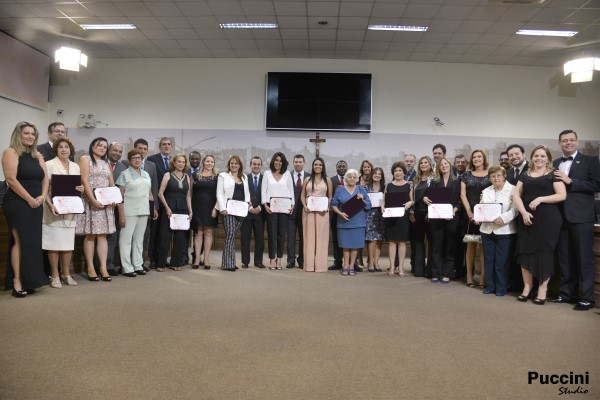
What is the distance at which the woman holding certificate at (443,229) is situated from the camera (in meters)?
5.30

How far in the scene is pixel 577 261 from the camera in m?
4.21

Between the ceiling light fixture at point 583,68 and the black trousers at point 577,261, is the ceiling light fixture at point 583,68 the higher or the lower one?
the higher one

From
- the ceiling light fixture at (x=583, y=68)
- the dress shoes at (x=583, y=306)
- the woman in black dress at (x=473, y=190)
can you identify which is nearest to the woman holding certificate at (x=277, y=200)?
the woman in black dress at (x=473, y=190)

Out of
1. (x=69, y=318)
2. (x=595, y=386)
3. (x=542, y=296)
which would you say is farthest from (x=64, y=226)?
(x=542, y=296)

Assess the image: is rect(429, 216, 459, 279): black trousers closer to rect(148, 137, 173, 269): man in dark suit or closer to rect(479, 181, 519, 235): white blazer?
rect(479, 181, 519, 235): white blazer

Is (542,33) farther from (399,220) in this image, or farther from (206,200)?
(206,200)

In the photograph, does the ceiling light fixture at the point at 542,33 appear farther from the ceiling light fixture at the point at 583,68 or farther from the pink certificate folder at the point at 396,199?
the pink certificate folder at the point at 396,199

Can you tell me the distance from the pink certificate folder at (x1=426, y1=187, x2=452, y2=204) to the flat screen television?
13.9 feet

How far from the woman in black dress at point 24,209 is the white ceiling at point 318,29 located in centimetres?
395

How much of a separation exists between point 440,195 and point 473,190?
15.3 inches

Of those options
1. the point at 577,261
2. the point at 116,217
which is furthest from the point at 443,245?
the point at 116,217

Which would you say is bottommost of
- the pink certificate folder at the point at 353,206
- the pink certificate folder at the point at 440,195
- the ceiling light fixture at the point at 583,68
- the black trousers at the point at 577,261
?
the black trousers at the point at 577,261

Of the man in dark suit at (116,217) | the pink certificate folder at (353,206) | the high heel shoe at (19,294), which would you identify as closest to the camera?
the high heel shoe at (19,294)

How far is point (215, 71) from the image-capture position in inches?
373
